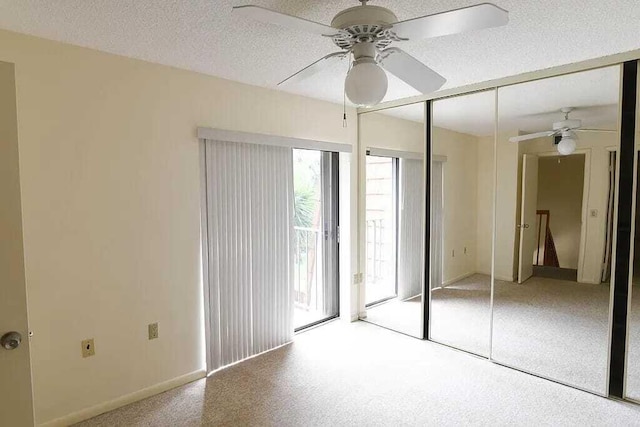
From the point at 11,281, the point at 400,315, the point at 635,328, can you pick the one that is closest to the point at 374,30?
the point at 11,281

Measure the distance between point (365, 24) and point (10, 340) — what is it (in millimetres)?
1752

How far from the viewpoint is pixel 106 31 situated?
1919 millimetres

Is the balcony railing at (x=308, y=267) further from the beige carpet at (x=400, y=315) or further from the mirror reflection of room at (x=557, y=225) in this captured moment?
the mirror reflection of room at (x=557, y=225)

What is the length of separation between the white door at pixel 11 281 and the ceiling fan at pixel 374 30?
3.02ft

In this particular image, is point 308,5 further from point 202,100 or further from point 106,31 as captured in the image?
point 202,100

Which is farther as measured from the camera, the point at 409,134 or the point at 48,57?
the point at 409,134

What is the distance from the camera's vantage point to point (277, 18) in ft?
4.19

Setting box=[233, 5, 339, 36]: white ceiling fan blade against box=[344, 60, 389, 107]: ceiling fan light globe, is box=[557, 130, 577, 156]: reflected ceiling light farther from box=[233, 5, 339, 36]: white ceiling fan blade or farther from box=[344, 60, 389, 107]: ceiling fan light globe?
box=[233, 5, 339, 36]: white ceiling fan blade

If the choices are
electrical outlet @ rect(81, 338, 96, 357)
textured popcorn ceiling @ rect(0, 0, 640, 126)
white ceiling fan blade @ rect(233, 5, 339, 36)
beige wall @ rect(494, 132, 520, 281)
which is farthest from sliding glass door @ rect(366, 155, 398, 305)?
electrical outlet @ rect(81, 338, 96, 357)

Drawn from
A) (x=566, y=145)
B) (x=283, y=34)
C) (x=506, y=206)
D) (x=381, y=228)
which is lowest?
(x=381, y=228)

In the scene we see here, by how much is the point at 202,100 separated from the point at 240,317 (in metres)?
1.67

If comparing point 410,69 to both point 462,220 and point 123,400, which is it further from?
point 123,400

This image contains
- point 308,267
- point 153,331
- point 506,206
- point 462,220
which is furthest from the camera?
point 308,267

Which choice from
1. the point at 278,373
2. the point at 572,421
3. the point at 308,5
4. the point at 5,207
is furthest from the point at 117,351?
the point at 572,421
